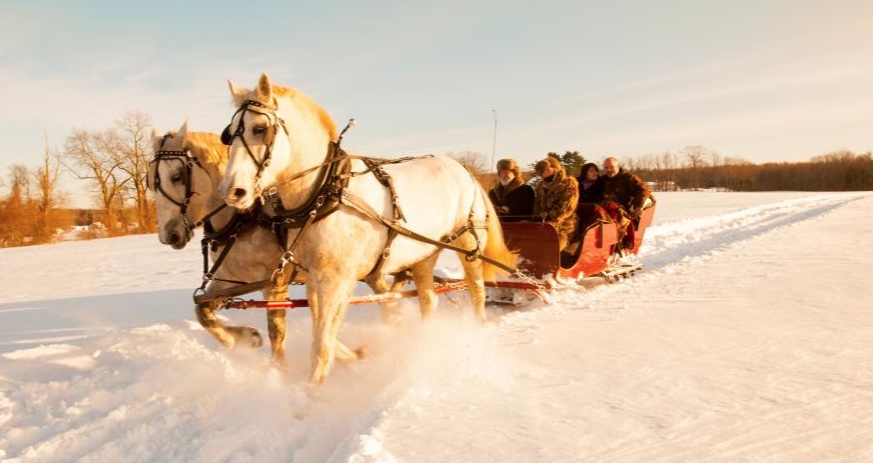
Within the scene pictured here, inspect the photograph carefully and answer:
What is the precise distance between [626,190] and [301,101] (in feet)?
18.0

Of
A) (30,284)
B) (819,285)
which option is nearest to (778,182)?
(819,285)

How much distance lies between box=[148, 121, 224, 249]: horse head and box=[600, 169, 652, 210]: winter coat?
5332mm

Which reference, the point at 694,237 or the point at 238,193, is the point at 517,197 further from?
the point at 694,237

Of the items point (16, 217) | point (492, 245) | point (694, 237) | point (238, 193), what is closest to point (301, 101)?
point (238, 193)

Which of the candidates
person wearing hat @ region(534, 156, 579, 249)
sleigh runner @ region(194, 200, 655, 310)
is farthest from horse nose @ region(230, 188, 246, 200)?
person wearing hat @ region(534, 156, 579, 249)

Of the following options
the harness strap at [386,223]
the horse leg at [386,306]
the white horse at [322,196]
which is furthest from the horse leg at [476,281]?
the white horse at [322,196]

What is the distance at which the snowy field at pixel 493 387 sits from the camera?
225cm

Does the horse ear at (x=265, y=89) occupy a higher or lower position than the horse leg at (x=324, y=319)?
higher

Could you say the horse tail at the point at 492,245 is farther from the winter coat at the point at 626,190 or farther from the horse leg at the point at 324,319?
the winter coat at the point at 626,190

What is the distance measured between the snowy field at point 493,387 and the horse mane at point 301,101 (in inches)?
61.3

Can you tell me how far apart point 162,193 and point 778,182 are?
79522 mm

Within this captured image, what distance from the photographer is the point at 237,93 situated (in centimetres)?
278

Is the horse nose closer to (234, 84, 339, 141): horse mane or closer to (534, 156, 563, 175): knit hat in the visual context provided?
(234, 84, 339, 141): horse mane

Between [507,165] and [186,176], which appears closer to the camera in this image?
[186,176]
